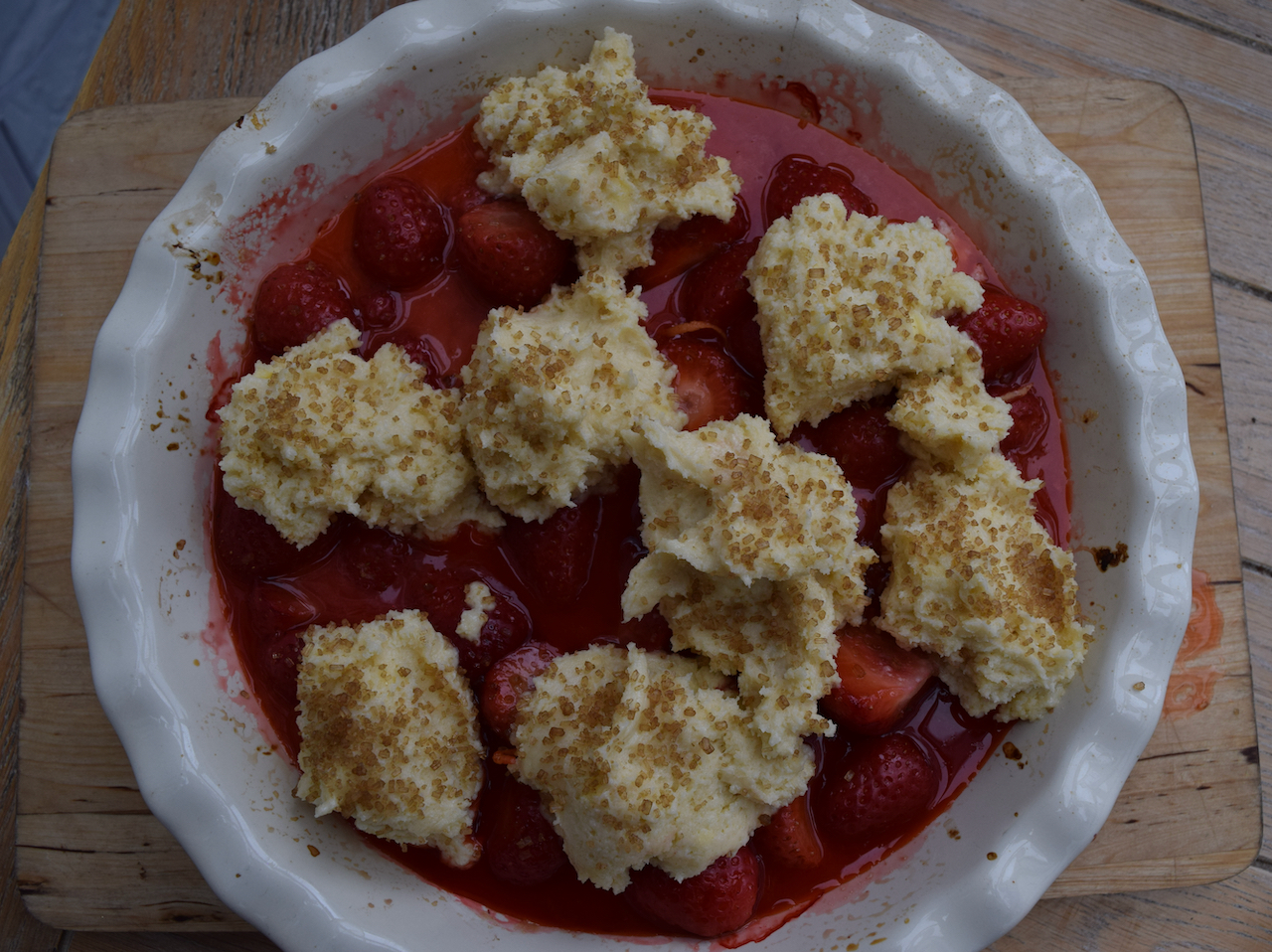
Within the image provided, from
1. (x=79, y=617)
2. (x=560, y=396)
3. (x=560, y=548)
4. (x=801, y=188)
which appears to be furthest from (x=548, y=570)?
(x=79, y=617)

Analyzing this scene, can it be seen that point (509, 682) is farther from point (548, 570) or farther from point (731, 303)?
point (731, 303)

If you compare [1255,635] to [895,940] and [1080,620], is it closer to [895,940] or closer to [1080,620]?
[1080,620]

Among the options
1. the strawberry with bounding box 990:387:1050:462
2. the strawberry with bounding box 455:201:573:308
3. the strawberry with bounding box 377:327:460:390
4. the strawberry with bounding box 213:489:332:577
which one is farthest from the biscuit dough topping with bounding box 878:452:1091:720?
the strawberry with bounding box 213:489:332:577

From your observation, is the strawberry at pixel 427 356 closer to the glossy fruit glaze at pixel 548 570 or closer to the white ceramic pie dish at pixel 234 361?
the glossy fruit glaze at pixel 548 570

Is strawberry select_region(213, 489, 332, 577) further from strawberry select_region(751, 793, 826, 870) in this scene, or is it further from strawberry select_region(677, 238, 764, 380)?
strawberry select_region(751, 793, 826, 870)

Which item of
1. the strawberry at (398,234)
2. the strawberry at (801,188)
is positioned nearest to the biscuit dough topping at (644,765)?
the strawberry at (398,234)

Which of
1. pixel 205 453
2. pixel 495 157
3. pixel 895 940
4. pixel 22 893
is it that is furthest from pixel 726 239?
pixel 22 893

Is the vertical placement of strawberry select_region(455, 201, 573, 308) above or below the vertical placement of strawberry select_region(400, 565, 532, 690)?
above
